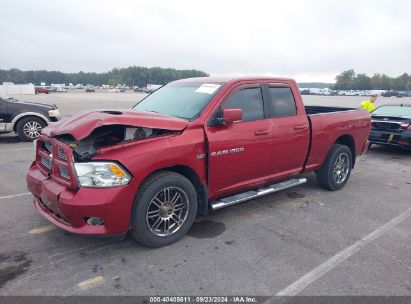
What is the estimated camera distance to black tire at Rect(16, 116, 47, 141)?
32.8ft

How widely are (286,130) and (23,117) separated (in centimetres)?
865

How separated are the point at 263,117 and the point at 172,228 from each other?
1.93 metres

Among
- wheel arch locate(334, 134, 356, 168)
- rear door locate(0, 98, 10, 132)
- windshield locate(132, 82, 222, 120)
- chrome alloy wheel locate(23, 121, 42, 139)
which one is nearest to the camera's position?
windshield locate(132, 82, 222, 120)

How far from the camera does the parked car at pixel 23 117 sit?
9789 millimetres

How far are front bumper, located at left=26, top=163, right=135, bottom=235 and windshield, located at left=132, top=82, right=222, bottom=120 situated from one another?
1.27m

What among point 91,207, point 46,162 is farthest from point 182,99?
point 91,207

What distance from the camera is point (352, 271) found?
320 centimetres

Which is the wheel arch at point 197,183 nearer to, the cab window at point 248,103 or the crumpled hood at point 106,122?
the crumpled hood at point 106,122

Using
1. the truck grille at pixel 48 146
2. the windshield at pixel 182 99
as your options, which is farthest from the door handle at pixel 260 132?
the truck grille at pixel 48 146

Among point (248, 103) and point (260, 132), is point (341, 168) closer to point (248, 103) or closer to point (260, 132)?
point (260, 132)

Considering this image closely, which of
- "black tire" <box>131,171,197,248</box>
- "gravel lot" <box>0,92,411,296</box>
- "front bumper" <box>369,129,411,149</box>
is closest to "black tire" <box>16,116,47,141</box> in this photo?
"gravel lot" <box>0,92,411,296</box>

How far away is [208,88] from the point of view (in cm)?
424

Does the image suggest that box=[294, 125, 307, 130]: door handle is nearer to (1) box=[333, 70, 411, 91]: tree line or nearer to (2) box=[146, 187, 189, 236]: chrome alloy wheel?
(2) box=[146, 187, 189, 236]: chrome alloy wheel

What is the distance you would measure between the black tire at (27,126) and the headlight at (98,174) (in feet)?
26.5
